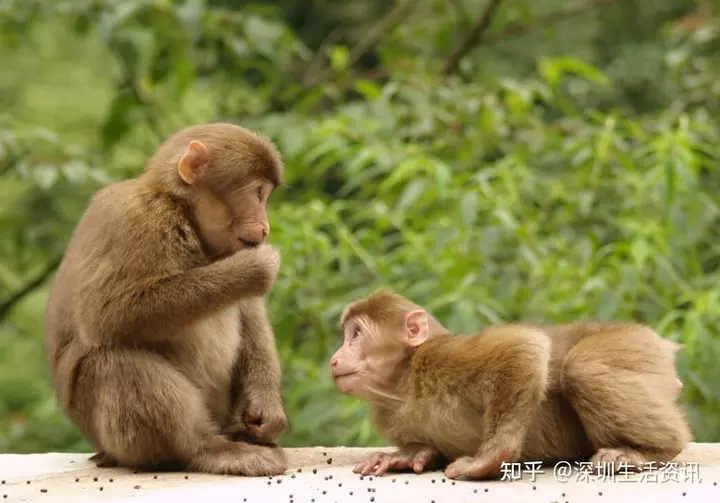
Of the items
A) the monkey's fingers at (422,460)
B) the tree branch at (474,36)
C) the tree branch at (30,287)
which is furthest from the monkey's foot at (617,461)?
the tree branch at (474,36)

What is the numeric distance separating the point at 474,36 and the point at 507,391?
6.18 meters

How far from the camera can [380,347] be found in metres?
4.79

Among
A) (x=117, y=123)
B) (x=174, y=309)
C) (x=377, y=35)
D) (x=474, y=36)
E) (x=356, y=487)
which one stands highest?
(x=377, y=35)

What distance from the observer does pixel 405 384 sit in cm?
473

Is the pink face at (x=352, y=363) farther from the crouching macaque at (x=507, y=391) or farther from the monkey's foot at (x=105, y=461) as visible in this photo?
the monkey's foot at (x=105, y=461)

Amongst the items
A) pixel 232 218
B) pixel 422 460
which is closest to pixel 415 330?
pixel 422 460

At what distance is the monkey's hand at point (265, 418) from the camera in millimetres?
4984

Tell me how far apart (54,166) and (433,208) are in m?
2.52

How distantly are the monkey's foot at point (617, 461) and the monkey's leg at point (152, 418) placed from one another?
4.28 ft

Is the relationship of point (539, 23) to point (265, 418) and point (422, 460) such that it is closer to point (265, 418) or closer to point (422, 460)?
point (265, 418)

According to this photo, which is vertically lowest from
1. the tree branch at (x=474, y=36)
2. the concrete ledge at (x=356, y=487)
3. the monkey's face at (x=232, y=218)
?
the concrete ledge at (x=356, y=487)

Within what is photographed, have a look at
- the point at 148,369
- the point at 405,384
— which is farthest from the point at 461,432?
the point at 148,369

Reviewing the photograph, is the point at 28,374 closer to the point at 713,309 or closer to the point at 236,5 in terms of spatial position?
the point at 236,5

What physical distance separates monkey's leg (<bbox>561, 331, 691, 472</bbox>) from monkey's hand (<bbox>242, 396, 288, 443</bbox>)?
132cm
